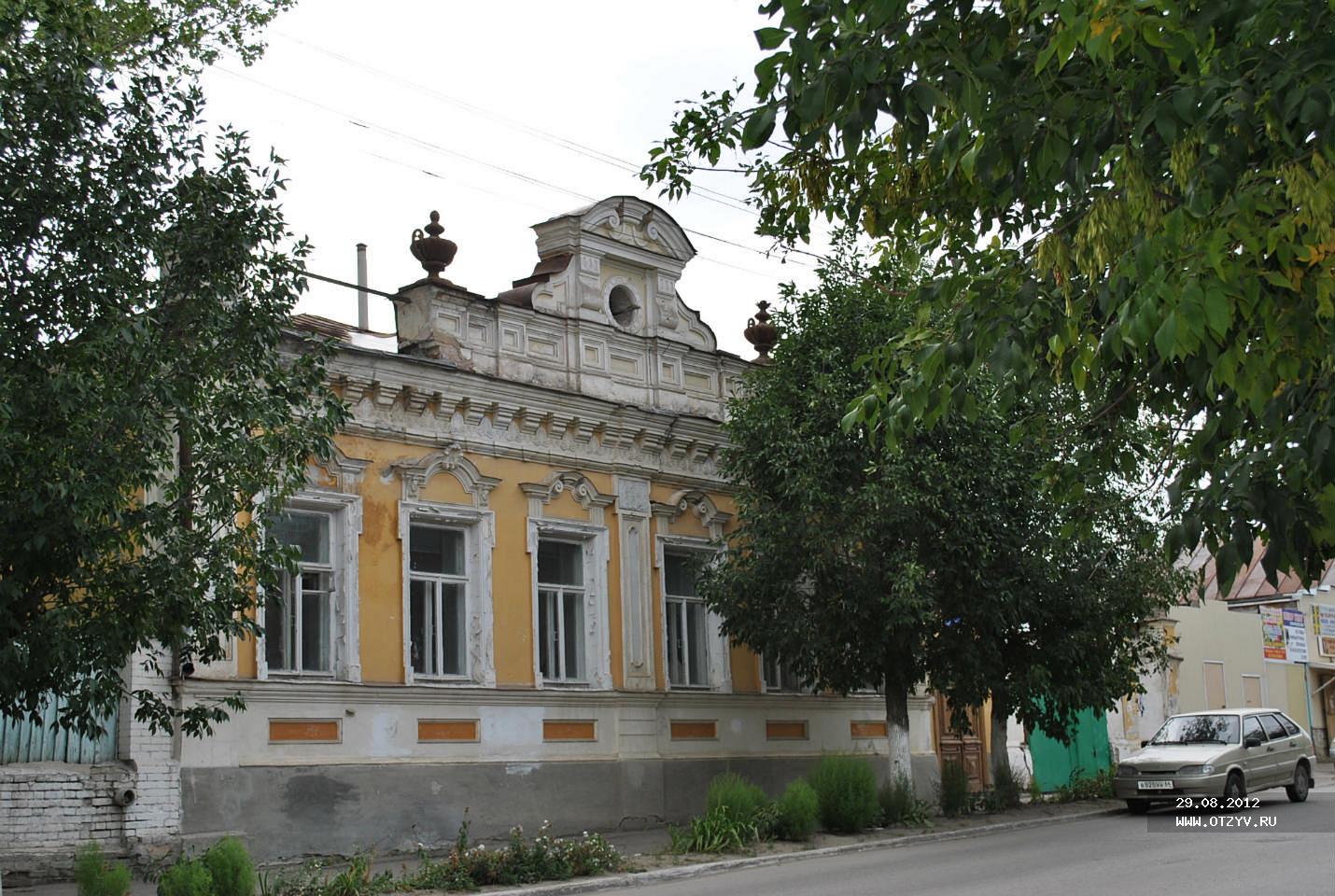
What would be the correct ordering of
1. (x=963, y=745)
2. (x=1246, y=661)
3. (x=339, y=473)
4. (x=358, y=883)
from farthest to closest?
(x=1246, y=661), (x=963, y=745), (x=339, y=473), (x=358, y=883)

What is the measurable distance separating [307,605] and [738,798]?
5.61 m

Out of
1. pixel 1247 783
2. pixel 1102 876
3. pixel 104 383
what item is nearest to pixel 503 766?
pixel 1102 876

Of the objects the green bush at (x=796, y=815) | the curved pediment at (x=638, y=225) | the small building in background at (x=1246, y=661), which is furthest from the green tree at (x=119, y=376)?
the small building in background at (x=1246, y=661)

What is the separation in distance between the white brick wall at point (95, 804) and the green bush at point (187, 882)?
270 centimetres

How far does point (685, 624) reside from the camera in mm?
21672

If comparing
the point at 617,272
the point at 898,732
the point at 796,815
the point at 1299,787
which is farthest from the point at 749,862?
the point at 1299,787

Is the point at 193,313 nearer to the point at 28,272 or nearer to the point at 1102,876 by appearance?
the point at 28,272

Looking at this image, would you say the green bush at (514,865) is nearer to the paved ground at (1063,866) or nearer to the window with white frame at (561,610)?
the paved ground at (1063,866)

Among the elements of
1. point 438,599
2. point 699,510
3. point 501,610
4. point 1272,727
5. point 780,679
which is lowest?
point 1272,727

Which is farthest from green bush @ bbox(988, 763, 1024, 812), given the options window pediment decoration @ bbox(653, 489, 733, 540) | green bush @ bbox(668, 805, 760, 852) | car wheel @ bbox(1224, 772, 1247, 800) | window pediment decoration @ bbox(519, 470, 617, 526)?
window pediment decoration @ bbox(519, 470, 617, 526)

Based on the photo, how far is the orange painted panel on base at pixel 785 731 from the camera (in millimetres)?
22266

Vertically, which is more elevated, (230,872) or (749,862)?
(230,872)

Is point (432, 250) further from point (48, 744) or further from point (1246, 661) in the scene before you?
point (1246, 661)

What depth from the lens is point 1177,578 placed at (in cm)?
2025
